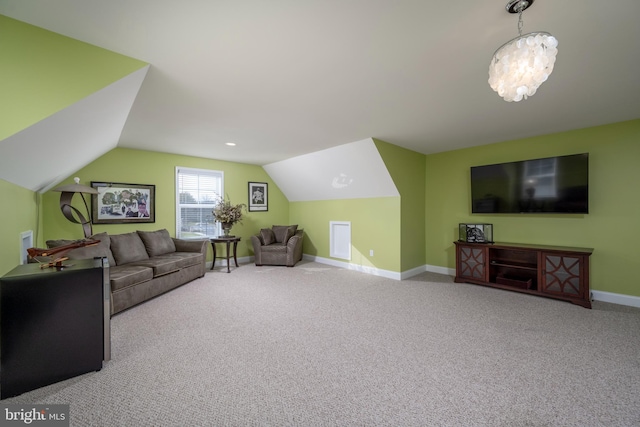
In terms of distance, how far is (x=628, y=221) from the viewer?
3256 mm

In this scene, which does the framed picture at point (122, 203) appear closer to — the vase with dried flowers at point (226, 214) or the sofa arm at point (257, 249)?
the vase with dried flowers at point (226, 214)

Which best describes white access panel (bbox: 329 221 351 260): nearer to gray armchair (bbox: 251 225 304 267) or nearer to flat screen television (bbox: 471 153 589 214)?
gray armchair (bbox: 251 225 304 267)

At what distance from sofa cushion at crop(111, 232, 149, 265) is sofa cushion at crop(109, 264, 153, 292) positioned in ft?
0.73

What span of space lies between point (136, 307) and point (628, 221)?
647 cm

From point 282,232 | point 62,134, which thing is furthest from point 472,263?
point 62,134

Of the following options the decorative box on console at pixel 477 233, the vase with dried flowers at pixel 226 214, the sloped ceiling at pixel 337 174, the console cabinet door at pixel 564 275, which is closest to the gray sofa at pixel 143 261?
the vase with dried flowers at pixel 226 214

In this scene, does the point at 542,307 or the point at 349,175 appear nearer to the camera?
the point at 542,307

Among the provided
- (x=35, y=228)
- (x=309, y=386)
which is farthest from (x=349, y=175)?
(x=35, y=228)

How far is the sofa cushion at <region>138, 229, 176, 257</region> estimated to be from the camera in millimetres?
4231

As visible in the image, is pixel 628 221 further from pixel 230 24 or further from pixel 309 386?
pixel 230 24

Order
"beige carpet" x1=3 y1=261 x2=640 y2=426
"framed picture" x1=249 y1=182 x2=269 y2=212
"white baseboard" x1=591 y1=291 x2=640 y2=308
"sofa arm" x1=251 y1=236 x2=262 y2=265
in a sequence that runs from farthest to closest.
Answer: "framed picture" x1=249 y1=182 x2=269 y2=212
"sofa arm" x1=251 y1=236 x2=262 y2=265
"white baseboard" x1=591 y1=291 x2=640 y2=308
"beige carpet" x1=3 y1=261 x2=640 y2=426

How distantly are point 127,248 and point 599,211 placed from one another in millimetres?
6835

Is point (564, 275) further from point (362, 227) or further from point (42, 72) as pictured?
point (42, 72)

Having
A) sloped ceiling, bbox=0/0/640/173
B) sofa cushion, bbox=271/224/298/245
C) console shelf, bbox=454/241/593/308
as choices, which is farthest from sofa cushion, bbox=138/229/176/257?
console shelf, bbox=454/241/593/308
